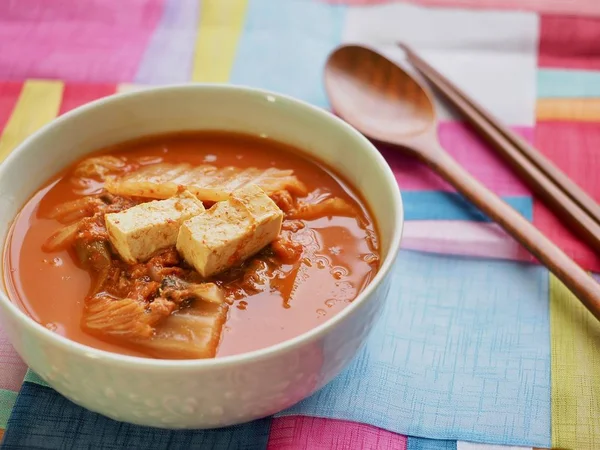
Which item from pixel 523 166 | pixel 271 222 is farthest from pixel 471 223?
pixel 271 222

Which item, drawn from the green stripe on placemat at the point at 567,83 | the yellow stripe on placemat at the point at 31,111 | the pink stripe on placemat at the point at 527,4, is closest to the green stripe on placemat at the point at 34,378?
the yellow stripe on placemat at the point at 31,111

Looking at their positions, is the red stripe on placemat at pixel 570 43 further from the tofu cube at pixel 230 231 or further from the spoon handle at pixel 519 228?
the tofu cube at pixel 230 231

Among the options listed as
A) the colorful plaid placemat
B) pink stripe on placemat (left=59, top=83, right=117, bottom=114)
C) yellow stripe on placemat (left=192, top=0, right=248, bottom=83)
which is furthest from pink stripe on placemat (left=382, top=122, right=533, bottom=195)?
pink stripe on placemat (left=59, top=83, right=117, bottom=114)

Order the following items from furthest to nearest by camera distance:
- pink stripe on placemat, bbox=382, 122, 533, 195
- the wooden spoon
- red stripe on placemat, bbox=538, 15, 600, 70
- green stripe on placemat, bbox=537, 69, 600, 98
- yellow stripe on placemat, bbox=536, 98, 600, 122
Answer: red stripe on placemat, bbox=538, 15, 600, 70 < green stripe on placemat, bbox=537, 69, 600, 98 < yellow stripe on placemat, bbox=536, 98, 600, 122 < pink stripe on placemat, bbox=382, 122, 533, 195 < the wooden spoon

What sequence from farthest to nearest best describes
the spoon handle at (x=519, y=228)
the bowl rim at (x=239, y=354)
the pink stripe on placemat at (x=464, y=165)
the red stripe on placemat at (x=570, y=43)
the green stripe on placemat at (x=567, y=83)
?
Answer: the red stripe on placemat at (x=570, y=43)
the green stripe on placemat at (x=567, y=83)
the pink stripe on placemat at (x=464, y=165)
the spoon handle at (x=519, y=228)
the bowl rim at (x=239, y=354)

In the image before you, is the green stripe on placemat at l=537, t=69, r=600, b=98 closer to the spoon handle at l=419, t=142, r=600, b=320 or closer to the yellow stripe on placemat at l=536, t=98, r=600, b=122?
the yellow stripe on placemat at l=536, t=98, r=600, b=122

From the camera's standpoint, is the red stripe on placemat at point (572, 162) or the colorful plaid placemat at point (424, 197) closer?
the colorful plaid placemat at point (424, 197)

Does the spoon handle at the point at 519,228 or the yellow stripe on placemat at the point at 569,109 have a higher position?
the spoon handle at the point at 519,228
